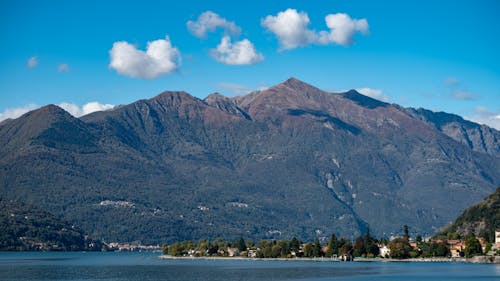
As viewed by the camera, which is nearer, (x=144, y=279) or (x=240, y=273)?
(x=144, y=279)

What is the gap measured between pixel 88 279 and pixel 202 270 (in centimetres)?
3514

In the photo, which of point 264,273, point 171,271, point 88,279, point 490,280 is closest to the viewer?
point 490,280

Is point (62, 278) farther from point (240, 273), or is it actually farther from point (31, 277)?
point (240, 273)

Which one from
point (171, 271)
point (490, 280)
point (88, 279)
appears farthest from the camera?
point (171, 271)

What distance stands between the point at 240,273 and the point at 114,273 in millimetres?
23461

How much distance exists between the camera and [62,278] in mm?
146000

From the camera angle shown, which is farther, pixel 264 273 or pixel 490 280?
pixel 264 273

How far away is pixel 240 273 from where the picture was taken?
530 feet

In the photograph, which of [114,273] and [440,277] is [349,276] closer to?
[440,277]

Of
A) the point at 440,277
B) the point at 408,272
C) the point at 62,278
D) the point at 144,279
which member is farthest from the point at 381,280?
the point at 62,278

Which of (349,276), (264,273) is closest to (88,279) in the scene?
(264,273)

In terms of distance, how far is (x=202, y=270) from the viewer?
173875 mm

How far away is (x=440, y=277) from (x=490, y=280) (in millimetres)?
Result: 13229

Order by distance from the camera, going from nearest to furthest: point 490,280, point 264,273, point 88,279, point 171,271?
point 490,280 < point 88,279 < point 264,273 < point 171,271
